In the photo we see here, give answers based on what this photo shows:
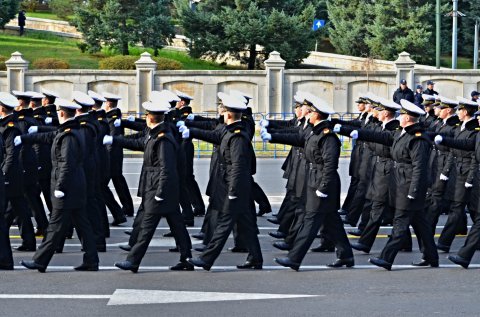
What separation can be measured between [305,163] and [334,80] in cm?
2529

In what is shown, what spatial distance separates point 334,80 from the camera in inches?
1499

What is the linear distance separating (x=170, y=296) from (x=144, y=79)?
86.3 ft

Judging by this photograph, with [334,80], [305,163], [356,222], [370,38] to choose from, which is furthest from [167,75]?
[305,163]

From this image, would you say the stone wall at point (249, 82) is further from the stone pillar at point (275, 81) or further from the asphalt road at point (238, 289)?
the asphalt road at point (238, 289)

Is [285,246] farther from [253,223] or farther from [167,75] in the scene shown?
[167,75]

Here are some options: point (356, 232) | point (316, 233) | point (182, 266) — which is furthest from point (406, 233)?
point (182, 266)

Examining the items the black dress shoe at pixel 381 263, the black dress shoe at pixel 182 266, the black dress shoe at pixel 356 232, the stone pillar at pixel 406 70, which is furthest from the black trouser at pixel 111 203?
the stone pillar at pixel 406 70

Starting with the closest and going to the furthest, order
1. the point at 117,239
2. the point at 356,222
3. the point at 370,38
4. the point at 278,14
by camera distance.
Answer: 1. the point at 117,239
2. the point at 356,222
3. the point at 278,14
4. the point at 370,38

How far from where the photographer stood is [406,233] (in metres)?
12.6

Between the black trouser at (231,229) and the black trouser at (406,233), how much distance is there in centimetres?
144

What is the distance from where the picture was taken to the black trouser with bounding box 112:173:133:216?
Answer: 53.7ft

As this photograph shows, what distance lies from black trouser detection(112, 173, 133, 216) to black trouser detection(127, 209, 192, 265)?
4.16m

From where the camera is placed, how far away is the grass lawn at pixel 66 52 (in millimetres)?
44375

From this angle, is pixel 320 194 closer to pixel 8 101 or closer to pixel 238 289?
pixel 238 289
